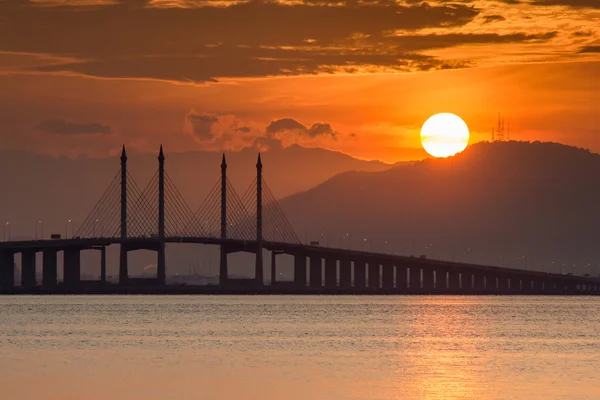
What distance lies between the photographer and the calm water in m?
57.8

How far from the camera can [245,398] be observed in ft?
180

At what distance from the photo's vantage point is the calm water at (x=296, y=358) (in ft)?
189

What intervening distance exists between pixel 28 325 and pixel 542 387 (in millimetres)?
60462

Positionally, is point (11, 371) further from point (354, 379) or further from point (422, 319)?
point (422, 319)

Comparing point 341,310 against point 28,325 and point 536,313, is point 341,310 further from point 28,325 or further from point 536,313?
point 28,325

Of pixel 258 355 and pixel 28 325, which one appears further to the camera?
pixel 28 325

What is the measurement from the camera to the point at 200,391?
57062 mm

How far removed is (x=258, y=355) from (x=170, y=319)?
164 ft

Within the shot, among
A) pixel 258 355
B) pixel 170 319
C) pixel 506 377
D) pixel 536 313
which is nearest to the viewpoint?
pixel 506 377

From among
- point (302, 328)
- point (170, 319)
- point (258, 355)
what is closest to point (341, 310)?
point (170, 319)

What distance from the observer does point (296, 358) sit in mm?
74875

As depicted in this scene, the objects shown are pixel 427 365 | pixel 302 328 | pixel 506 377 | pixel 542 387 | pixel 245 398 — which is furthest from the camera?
pixel 302 328

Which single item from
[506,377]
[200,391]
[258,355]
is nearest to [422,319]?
[258,355]

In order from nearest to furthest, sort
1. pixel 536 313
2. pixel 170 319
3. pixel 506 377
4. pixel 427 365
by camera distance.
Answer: pixel 506 377 → pixel 427 365 → pixel 170 319 → pixel 536 313
